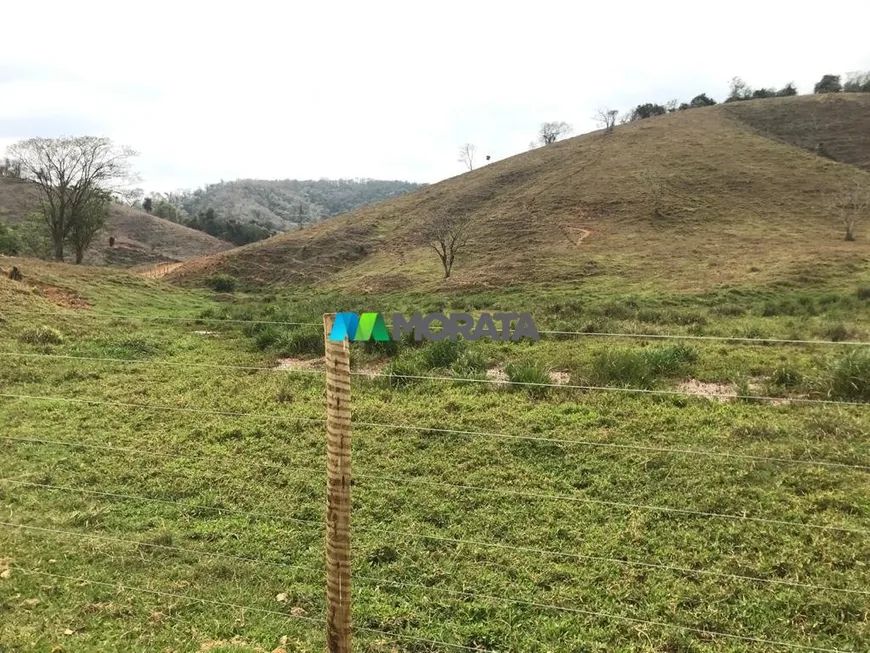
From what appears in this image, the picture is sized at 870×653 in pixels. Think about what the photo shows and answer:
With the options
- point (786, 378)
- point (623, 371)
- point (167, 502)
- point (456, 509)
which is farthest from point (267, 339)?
point (786, 378)

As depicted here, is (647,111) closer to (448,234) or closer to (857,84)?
(857,84)

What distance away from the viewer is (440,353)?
9086 mm

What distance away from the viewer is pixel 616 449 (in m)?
5.43

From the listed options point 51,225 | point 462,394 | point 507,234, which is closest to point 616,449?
point 462,394

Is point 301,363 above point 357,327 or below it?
below

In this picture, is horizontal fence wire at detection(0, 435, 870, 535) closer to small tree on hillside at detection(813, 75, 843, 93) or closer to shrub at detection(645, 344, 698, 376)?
shrub at detection(645, 344, 698, 376)

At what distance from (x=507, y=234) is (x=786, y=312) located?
25644mm

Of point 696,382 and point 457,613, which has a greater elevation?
point 696,382

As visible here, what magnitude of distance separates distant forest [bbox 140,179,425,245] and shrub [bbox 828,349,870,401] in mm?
74863

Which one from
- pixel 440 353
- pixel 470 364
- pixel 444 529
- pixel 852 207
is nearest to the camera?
pixel 444 529

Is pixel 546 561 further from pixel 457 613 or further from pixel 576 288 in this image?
pixel 576 288

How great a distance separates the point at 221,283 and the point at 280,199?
128460 millimetres

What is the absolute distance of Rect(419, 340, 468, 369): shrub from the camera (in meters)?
8.93

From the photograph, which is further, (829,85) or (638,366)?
(829,85)
